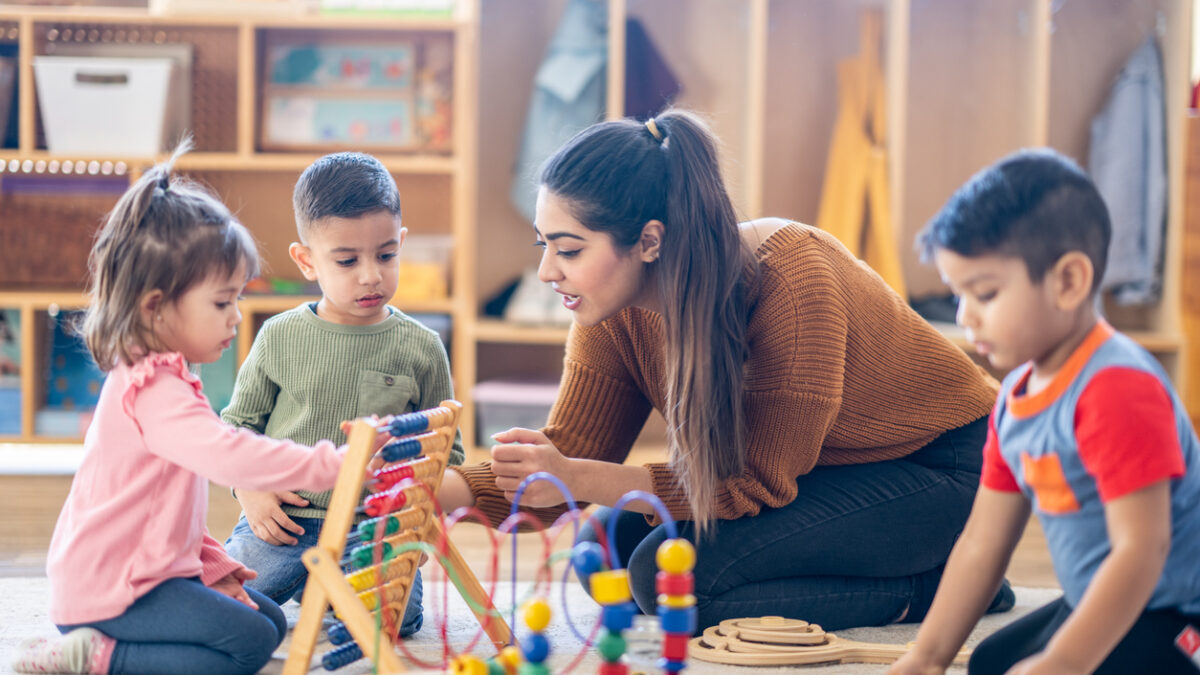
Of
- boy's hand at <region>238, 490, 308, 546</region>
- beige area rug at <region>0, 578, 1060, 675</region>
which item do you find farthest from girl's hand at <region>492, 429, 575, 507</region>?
boy's hand at <region>238, 490, 308, 546</region>

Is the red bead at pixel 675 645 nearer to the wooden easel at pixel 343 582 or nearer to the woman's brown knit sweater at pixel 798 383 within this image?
the wooden easel at pixel 343 582

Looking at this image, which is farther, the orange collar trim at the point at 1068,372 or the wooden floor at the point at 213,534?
the wooden floor at the point at 213,534

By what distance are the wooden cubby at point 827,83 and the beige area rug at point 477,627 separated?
1.34 m

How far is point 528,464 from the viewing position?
1371 mm

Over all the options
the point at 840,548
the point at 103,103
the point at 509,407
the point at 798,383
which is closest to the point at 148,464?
the point at 798,383

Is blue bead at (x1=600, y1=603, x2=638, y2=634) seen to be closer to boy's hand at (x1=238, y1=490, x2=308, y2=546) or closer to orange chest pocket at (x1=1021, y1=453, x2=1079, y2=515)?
orange chest pocket at (x1=1021, y1=453, x2=1079, y2=515)

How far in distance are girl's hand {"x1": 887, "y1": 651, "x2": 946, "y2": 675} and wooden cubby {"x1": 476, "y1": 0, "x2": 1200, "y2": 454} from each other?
Result: 1.89m

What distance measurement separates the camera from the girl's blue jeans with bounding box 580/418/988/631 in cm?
153

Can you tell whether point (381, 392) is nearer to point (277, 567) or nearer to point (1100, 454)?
point (277, 567)

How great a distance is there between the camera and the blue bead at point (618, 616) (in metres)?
0.95

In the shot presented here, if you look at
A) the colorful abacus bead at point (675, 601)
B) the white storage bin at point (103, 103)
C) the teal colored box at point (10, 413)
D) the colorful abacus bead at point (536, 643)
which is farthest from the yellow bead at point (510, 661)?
the teal colored box at point (10, 413)

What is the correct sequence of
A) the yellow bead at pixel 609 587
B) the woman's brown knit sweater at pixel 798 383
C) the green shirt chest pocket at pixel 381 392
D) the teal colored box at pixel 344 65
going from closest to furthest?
the yellow bead at pixel 609 587, the woman's brown knit sweater at pixel 798 383, the green shirt chest pocket at pixel 381 392, the teal colored box at pixel 344 65

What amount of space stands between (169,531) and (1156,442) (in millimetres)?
998

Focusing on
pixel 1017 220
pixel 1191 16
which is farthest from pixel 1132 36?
pixel 1017 220
